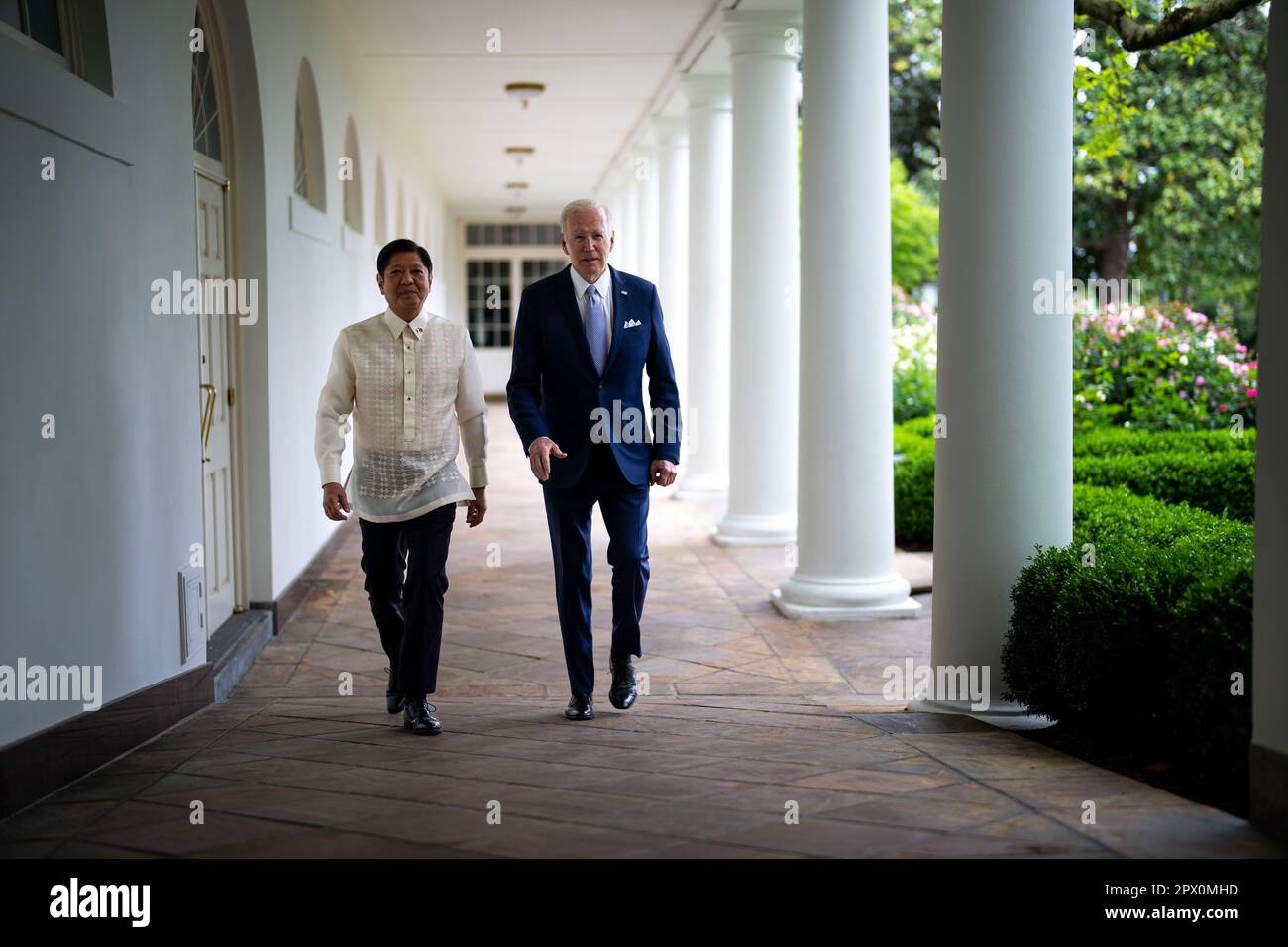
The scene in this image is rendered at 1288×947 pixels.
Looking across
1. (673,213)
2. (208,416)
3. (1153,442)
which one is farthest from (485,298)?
(208,416)

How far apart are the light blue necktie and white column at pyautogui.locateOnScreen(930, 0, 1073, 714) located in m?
1.32

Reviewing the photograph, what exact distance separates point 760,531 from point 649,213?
9002mm

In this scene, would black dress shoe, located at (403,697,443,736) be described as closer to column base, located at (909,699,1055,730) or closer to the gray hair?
the gray hair

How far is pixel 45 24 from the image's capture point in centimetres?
440

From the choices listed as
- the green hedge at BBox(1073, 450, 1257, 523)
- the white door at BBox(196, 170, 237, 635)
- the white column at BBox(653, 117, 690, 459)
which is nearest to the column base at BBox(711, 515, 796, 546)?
the green hedge at BBox(1073, 450, 1257, 523)

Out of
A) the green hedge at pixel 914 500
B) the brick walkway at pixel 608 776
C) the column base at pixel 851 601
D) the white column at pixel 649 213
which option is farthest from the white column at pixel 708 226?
the brick walkway at pixel 608 776

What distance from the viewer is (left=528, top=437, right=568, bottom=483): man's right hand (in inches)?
188

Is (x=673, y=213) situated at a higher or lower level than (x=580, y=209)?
higher

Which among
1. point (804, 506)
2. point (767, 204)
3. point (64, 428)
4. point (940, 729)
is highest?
point (767, 204)

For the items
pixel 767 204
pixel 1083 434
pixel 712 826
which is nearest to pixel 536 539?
pixel 767 204

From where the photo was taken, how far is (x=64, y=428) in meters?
4.21

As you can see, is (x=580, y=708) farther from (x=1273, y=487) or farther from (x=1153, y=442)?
(x=1153, y=442)
